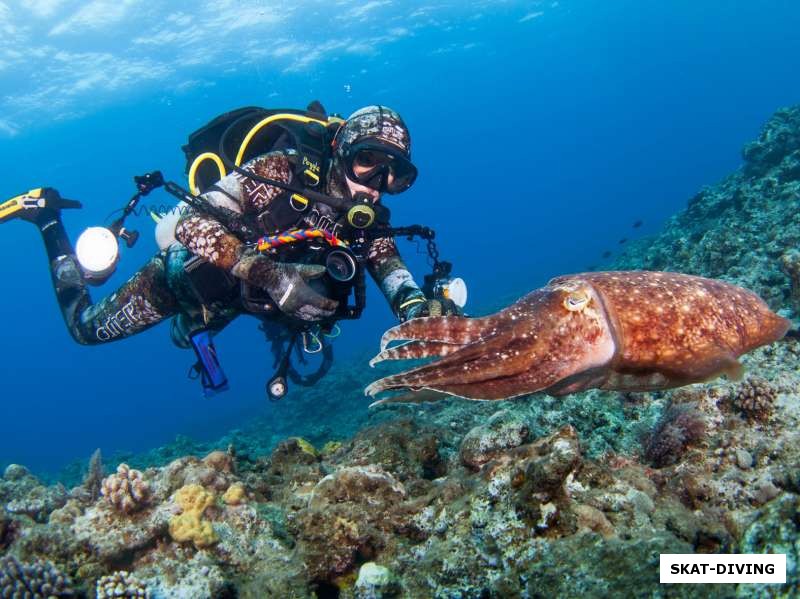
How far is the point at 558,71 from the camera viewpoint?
133625 millimetres

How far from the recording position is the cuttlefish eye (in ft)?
9.32

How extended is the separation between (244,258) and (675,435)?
3930 mm

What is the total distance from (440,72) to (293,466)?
9341 centimetres

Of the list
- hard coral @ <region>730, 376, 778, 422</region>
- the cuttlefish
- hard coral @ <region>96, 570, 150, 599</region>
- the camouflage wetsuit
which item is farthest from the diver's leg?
hard coral @ <region>730, 376, 778, 422</region>

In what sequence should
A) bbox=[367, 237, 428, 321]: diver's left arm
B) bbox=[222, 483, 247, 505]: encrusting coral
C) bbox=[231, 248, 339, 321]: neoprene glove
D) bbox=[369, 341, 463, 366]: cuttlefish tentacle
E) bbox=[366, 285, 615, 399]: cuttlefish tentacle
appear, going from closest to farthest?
bbox=[366, 285, 615, 399]: cuttlefish tentacle < bbox=[369, 341, 463, 366]: cuttlefish tentacle < bbox=[222, 483, 247, 505]: encrusting coral < bbox=[231, 248, 339, 321]: neoprene glove < bbox=[367, 237, 428, 321]: diver's left arm

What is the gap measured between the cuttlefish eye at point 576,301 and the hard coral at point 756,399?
194 cm

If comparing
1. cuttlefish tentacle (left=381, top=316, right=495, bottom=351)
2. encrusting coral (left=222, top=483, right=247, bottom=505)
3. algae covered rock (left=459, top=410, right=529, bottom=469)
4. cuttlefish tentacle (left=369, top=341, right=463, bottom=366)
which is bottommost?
encrusting coral (left=222, top=483, right=247, bottom=505)

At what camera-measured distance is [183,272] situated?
5.25 meters

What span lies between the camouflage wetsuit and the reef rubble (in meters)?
1.74

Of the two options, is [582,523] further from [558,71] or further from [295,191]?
[558,71]

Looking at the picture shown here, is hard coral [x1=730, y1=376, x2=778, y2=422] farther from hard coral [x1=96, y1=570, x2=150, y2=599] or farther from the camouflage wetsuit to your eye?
hard coral [x1=96, y1=570, x2=150, y2=599]

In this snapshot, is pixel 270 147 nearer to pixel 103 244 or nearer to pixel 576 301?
pixel 103 244

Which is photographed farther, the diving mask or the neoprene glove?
the diving mask

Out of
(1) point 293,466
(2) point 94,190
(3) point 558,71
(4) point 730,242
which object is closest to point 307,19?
(4) point 730,242
